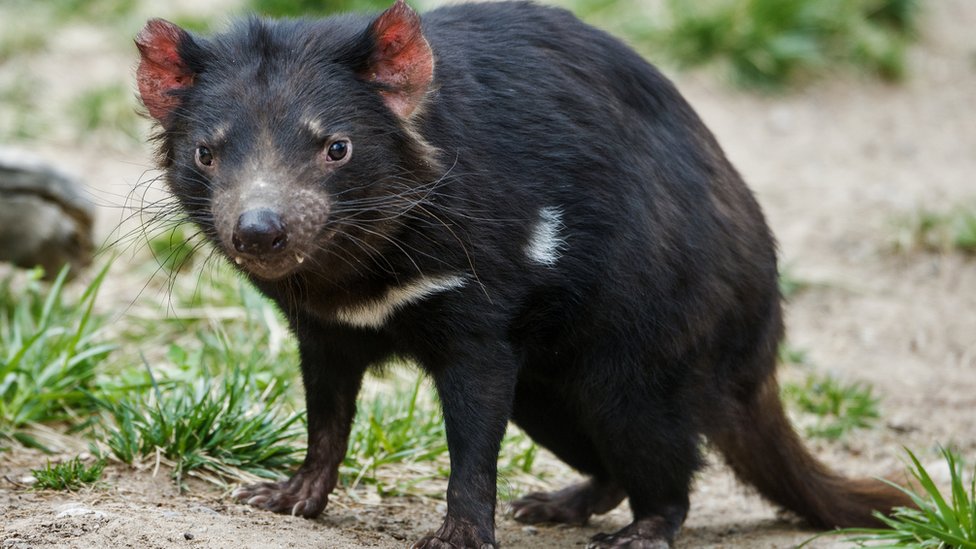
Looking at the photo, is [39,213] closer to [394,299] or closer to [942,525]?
[394,299]

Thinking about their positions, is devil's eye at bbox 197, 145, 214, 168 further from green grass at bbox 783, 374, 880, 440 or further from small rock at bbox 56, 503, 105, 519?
green grass at bbox 783, 374, 880, 440

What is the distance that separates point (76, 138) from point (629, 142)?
475 centimetres

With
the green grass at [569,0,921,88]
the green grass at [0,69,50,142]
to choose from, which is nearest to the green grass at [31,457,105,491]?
the green grass at [0,69,50,142]

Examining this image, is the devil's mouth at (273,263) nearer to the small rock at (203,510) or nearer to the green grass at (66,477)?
the small rock at (203,510)

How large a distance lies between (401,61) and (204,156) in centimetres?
54

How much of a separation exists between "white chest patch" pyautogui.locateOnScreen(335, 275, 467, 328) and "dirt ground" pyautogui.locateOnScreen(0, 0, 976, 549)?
24.8 inches

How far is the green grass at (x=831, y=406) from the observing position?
5074mm

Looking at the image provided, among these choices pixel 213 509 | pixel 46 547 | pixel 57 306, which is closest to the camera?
pixel 46 547

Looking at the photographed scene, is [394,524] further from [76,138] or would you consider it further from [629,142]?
[76,138]

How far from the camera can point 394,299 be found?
10.5 ft

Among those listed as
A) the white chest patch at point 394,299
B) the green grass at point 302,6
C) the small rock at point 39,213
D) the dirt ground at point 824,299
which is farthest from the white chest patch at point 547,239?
the green grass at point 302,6

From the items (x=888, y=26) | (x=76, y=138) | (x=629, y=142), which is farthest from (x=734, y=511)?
(x=888, y=26)

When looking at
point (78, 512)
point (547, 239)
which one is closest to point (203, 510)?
point (78, 512)

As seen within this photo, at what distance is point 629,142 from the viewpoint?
359 cm
